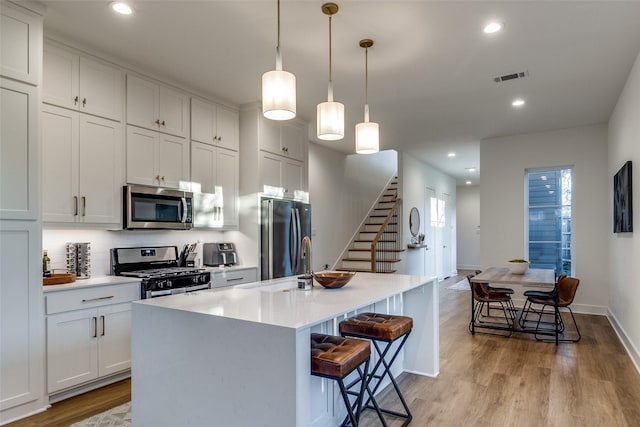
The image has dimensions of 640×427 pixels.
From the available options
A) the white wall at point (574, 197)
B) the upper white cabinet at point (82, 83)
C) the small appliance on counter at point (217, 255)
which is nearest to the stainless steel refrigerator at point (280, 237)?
the small appliance on counter at point (217, 255)

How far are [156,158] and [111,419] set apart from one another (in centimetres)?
229

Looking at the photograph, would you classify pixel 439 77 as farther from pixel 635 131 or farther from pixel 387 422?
pixel 387 422

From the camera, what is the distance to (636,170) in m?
3.65

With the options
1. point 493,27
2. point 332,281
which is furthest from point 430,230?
point 332,281

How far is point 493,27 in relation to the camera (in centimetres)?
305

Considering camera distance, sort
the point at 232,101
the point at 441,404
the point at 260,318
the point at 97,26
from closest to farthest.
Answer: the point at 260,318 < the point at 441,404 < the point at 97,26 < the point at 232,101

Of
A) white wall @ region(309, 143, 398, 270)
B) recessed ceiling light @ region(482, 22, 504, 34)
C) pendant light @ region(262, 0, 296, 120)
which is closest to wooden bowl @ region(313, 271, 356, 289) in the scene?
pendant light @ region(262, 0, 296, 120)

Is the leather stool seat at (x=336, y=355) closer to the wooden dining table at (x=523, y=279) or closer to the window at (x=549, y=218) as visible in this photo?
the wooden dining table at (x=523, y=279)

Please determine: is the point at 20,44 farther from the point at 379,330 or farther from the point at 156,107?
the point at 379,330

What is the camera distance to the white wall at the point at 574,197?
5879mm

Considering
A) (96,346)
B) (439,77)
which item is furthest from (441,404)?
(439,77)

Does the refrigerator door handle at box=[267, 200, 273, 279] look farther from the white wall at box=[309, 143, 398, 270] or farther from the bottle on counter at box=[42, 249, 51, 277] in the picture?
the bottle on counter at box=[42, 249, 51, 277]

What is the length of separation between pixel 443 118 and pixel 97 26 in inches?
166

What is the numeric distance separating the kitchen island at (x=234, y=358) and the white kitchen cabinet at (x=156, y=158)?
1.78 metres
